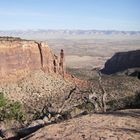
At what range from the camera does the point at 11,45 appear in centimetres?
6462

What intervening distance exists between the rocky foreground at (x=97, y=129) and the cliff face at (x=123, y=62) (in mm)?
105784

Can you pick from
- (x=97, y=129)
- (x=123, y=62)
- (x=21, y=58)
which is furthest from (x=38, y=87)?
(x=123, y=62)

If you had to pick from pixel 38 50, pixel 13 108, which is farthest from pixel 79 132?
pixel 38 50

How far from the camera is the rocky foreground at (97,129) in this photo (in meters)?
16.7

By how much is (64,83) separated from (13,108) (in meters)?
31.8

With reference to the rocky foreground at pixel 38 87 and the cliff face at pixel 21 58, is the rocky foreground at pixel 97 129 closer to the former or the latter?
the rocky foreground at pixel 38 87

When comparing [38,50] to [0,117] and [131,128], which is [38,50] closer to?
[0,117]

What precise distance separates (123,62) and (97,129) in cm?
12533

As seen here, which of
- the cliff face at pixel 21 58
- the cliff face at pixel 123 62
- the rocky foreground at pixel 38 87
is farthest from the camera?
the cliff face at pixel 123 62

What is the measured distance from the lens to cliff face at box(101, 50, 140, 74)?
13050 centimetres

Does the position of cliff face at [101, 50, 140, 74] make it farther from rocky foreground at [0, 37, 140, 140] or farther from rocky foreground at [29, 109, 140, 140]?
rocky foreground at [29, 109, 140, 140]

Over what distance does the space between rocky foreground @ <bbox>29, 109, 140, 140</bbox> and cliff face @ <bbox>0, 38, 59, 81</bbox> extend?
144 feet

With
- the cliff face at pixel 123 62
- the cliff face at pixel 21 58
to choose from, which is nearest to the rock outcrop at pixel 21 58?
the cliff face at pixel 21 58

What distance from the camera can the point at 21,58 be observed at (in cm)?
6619
